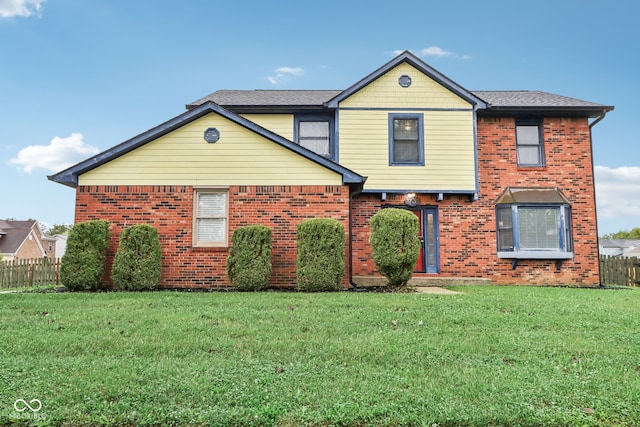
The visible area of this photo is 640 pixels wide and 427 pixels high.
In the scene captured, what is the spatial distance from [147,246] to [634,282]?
15728 mm

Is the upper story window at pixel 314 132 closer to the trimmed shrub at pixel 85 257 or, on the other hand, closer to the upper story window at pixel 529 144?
the upper story window at pixel 529 144

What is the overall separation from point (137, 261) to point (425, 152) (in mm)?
8769

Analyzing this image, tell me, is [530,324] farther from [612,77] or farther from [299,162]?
[612,77]

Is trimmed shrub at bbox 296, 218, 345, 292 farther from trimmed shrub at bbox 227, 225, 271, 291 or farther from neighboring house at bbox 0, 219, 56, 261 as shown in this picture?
neighboring house at bbox 0, 219, 56, 261

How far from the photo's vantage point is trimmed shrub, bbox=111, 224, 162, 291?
9.71 meters

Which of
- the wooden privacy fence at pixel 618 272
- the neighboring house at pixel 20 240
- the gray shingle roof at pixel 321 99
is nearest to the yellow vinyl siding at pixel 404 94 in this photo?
the gray shingle roof at pixel 321 99

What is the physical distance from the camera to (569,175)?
44.4 feet

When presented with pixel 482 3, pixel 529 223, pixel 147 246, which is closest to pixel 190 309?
pixel 147 246

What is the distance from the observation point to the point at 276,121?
13617mm

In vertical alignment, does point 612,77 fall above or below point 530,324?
above

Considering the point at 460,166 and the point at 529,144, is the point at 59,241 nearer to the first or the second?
the point at 460,166

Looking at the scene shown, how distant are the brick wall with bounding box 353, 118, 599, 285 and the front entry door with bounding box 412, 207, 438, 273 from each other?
20 cm

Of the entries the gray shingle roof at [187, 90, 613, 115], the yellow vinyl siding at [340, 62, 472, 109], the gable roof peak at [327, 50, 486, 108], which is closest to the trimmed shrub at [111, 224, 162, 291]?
the gray shingle roof at [187, 90, 613, 115]

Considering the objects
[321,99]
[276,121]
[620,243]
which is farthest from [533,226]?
[620,243]
